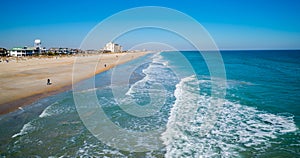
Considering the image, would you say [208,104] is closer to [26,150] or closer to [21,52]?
[26,150]

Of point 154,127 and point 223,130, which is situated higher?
point 223,130

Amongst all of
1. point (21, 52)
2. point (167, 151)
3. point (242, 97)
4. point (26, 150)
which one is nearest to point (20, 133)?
point (26, 150)

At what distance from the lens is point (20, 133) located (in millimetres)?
8117

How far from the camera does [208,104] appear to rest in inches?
504

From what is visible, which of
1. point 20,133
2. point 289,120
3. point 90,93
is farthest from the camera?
point 90,93

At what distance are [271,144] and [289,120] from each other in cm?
323

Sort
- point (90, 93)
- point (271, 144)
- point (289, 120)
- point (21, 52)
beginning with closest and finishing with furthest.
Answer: point (271, 144) → point (289, 120) → point (90, 93) → point (21, 52)

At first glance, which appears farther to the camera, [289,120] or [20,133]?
[289,120]

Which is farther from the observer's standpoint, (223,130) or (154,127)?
(154,127)

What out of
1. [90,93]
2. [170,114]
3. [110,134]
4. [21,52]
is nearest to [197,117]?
[170,114]

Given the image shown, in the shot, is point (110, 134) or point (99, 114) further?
point (99, 114)

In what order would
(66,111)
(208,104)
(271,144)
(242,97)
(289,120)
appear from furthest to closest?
(242,97) → (208,104) → (66,111) → (289,120) → (271,144)

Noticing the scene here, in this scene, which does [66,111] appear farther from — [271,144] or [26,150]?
[271,144]

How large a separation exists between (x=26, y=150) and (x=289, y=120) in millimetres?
10904
